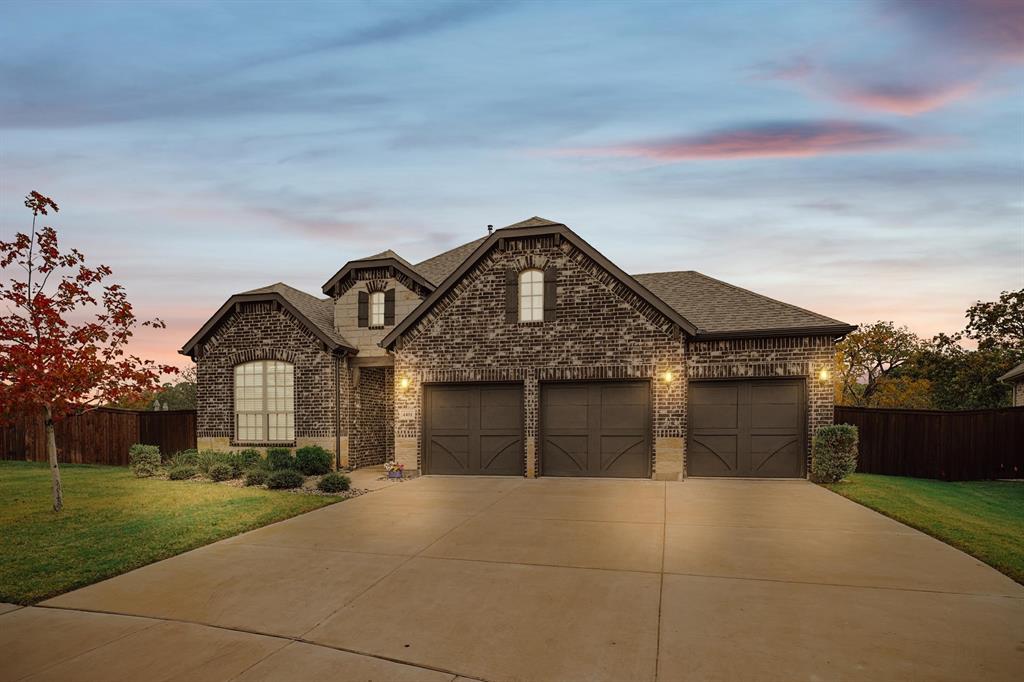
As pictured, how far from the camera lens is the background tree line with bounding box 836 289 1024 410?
30.7 meters

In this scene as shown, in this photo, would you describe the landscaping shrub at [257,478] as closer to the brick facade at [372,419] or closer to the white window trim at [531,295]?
the brick facade at [372,419]

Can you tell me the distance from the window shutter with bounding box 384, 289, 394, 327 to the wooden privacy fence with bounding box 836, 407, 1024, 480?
15.1 meters

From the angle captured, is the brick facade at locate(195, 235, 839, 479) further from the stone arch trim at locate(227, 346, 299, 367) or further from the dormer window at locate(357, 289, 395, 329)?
the dormer window at locate(357, 289, 395, 329)

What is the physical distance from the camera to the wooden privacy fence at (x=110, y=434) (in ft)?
65.5

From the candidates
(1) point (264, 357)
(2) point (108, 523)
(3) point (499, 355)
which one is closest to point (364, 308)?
(1) point (264, 357)

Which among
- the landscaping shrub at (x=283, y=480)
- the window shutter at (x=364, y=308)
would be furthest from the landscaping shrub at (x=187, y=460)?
the window shutter at (x=364, y=308)

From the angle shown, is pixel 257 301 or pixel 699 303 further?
pixel 257 301

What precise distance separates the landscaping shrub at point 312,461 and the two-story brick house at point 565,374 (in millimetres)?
769

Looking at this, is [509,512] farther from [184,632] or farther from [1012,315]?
[1012,315]

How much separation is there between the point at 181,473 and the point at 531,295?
35.6 feet

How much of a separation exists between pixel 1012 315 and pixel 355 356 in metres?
34.9

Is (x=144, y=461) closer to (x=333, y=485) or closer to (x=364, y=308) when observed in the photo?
(x=333, y=485)

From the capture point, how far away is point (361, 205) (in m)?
22.2

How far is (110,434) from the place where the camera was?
20.6 metres
